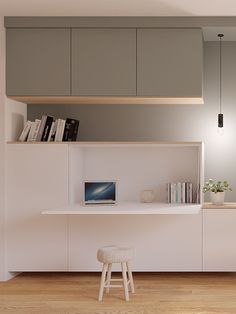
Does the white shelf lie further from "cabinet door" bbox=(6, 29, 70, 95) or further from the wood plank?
the wood plank

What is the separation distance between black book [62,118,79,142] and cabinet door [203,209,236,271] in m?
1.41

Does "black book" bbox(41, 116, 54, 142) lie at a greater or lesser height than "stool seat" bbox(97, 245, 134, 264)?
greater

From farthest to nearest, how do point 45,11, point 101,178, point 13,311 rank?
point 101,178 → point 45,11 → point 13,311

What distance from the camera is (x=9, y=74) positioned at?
479cm

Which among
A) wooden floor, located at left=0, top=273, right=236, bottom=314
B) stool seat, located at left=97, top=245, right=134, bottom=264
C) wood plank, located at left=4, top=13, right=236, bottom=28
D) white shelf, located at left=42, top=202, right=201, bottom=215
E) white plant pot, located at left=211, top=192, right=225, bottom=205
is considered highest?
wood plank, located at left=4, top=13, right=236, bottom=28

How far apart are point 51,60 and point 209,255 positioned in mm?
2223

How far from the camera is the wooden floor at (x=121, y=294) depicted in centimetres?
392

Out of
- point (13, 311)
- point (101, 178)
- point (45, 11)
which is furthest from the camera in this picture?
point (101, 178)

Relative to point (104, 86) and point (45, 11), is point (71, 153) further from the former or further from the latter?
point (45, 11)

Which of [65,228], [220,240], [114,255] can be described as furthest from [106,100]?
[220,240]

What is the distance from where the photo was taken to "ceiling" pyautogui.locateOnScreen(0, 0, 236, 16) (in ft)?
14.1

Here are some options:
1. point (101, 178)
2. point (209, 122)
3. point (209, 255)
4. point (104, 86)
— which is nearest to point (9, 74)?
point (104, 86)

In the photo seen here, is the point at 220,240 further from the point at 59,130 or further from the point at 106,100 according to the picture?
the point at 59,130

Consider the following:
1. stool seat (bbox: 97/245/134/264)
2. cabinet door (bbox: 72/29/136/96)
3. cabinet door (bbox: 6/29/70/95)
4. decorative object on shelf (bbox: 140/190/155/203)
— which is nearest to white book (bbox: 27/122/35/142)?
cabinet door (bbox: 6/29/70/95)
